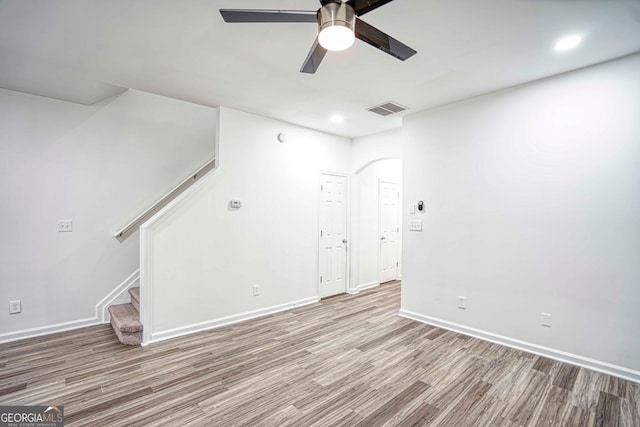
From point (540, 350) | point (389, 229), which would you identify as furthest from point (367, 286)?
point (540, 350)

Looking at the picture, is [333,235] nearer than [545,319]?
No

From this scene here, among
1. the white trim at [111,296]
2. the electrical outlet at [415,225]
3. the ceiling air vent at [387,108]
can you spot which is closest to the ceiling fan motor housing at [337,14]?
the ceiling air vent at [387,108]

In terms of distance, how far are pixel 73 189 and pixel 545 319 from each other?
5.53 metres

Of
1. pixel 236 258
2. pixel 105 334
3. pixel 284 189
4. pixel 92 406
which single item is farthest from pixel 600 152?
pixel 105 334

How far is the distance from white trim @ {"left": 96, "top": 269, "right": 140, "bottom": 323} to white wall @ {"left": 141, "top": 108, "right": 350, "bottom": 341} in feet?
3.50

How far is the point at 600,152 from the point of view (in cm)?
271

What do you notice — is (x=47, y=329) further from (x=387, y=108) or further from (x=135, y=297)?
(x=387, y=108)

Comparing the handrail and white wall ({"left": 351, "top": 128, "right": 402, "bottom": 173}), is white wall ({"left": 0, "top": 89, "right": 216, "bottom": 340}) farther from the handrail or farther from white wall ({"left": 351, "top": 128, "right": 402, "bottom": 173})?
white wall ({"left": 351, "top": 128, "right": 402, "bottom": 173})

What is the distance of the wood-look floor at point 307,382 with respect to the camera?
2.12m

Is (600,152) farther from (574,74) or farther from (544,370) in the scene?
(544,370)

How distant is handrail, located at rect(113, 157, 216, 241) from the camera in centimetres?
398

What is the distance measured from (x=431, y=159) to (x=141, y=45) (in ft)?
10.9

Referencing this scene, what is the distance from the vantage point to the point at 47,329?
3486mm

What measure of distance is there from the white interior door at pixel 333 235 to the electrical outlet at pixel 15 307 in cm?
376
